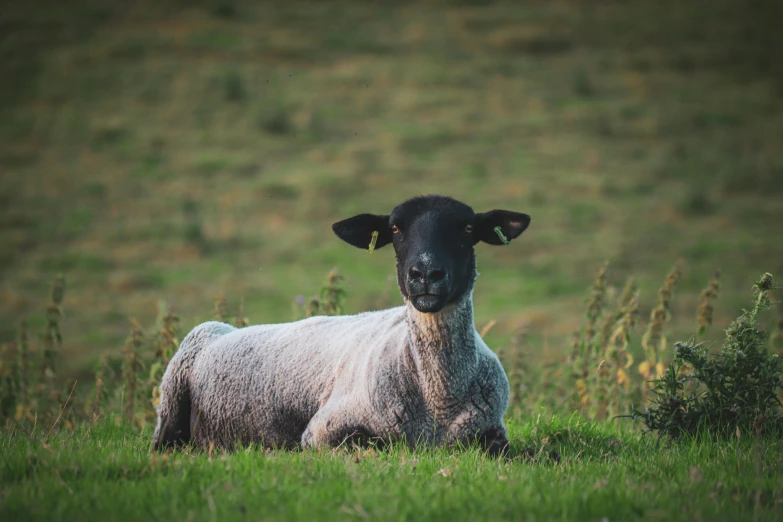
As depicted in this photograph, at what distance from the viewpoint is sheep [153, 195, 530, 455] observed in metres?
7.10

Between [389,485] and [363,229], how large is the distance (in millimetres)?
2937

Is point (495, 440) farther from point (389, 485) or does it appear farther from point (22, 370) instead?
point (22, 370)

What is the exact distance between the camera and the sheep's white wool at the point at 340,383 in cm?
718

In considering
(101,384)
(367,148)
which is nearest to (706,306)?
(101,384)

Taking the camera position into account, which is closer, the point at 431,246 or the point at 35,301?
the point at 431,246

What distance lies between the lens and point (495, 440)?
7.06 m

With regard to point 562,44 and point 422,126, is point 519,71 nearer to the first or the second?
point 562,44

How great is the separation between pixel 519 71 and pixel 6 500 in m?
37.2

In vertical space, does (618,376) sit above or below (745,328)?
below

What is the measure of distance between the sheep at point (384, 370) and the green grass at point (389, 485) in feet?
1.67

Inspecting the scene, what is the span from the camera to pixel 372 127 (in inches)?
1367

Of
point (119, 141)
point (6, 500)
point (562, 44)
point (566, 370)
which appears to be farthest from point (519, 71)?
point (6, 500)

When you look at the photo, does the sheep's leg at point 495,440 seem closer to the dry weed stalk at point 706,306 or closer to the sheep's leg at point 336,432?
the sheep's leg at point 336,432

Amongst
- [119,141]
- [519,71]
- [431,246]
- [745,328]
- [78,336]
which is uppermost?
[519,71]
